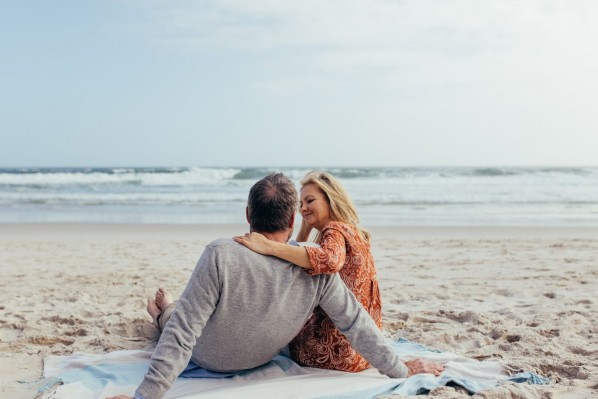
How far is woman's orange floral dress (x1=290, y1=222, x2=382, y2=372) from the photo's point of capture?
3280 mm

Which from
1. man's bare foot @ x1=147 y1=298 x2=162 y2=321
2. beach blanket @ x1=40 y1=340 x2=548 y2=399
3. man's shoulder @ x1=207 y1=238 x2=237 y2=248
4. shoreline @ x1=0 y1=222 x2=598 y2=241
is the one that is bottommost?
shoreline @ x1=0 y1=222 x2=598 y2=241

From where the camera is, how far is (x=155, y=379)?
2.69 m

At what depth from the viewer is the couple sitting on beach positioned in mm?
2789

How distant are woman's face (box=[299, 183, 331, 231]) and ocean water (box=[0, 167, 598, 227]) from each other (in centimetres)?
1002

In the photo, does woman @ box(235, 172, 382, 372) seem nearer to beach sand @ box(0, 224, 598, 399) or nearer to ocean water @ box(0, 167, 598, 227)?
beach sand @ box(0, 224, 598, 399)

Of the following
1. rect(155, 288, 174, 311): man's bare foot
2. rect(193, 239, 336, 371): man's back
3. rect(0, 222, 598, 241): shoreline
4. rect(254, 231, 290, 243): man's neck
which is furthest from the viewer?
rect(0, 222, 598, 241): shoreline

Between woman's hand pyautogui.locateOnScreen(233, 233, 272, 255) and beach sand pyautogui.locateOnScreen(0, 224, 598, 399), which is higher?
woman's hand pyautogui.locateOnScreen(233, 233, 272, 255)

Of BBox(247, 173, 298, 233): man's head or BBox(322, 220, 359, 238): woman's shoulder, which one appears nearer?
BBox(247, 173, 298, 233): man's head

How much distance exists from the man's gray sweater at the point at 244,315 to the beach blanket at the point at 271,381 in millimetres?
90

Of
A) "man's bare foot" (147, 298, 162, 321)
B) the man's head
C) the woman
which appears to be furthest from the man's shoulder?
"man's bare foot" (147, 298, 162, 321)

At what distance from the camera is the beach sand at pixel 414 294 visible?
13.8 ft

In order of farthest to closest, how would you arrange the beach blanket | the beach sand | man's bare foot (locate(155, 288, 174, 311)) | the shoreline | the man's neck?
the shoreline
the beach sand
man's bare foot (locate(155, 288, 174, 311))
the beach blanket
the man's neck

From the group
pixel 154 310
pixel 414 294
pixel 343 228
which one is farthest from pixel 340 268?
pixel 414 294

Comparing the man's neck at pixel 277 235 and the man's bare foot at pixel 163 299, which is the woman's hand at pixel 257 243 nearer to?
the man's neck at pixel 277 235
